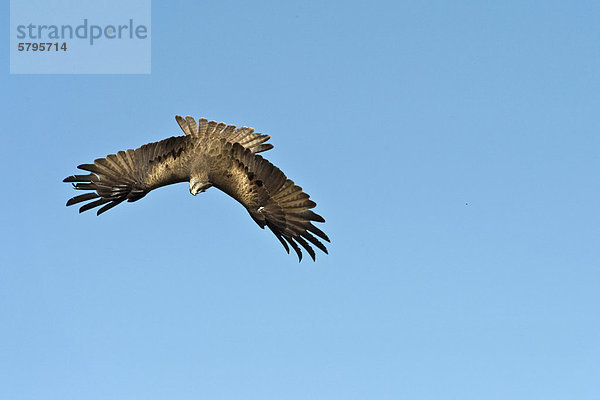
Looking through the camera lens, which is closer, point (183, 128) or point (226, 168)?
point (226, 168)

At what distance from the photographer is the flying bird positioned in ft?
74.1

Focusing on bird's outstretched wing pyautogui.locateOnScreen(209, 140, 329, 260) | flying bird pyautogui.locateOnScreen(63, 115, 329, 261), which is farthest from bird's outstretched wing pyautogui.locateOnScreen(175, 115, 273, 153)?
bird's outstretched wing pyautogui.locateOnScreen(209, 140, 329, 260)

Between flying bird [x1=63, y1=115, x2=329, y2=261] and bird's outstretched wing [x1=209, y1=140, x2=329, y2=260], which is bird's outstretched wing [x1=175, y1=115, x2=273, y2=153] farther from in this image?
bird's outstretched wing [x1=209, y1=140, x2=329, y2=260]

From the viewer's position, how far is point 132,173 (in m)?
24.1

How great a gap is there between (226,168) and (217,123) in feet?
6.35

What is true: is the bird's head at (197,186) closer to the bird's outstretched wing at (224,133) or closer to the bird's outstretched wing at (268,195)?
the bird's outstretched wing at (268,195)

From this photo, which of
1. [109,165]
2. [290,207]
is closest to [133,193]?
[109,165]

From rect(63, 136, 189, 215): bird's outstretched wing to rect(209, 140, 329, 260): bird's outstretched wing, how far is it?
1063 millimetres

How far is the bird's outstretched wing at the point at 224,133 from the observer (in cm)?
2419

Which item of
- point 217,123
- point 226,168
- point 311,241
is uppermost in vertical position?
point 217,123

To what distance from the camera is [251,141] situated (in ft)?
80.1

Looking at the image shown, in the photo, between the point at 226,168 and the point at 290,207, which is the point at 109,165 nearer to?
the point at 226,168

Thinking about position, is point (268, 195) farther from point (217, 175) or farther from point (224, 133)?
point (224, 133)

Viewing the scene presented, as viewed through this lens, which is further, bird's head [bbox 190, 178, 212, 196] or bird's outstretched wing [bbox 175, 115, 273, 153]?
bird's outstretched wing [bbox 175, 115, 273, 153]
